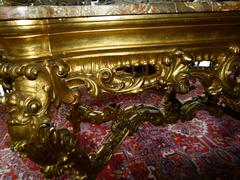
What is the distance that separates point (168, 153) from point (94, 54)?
0.72m

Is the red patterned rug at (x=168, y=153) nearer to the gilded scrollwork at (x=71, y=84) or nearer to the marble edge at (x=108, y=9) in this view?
the gilded scrollwork at (x=71, y=84)

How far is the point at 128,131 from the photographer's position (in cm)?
83

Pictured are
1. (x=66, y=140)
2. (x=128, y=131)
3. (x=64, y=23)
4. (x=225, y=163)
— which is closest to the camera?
(x=64, y=23)

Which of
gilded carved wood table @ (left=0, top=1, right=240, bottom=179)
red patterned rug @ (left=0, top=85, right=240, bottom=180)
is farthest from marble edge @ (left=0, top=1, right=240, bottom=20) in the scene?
red patterned rug @ (left=0, top=85, right=240, bottom=180)

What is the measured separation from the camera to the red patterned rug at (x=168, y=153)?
0.89 m

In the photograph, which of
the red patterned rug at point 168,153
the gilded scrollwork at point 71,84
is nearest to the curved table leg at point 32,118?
the gilded scrollwork at point 71,84

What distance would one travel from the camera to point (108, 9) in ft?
1.20

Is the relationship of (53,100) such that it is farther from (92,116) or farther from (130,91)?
(92,116)

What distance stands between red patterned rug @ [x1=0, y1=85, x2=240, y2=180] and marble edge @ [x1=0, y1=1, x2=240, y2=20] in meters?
0.49

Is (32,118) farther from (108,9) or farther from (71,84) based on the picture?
(108,9)

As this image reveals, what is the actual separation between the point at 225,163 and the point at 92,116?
1.86 feet

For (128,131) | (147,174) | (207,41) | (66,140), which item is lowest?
(147,174)

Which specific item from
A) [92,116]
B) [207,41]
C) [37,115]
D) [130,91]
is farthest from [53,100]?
[92,116]

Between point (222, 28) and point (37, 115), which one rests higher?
point (222, 28)
